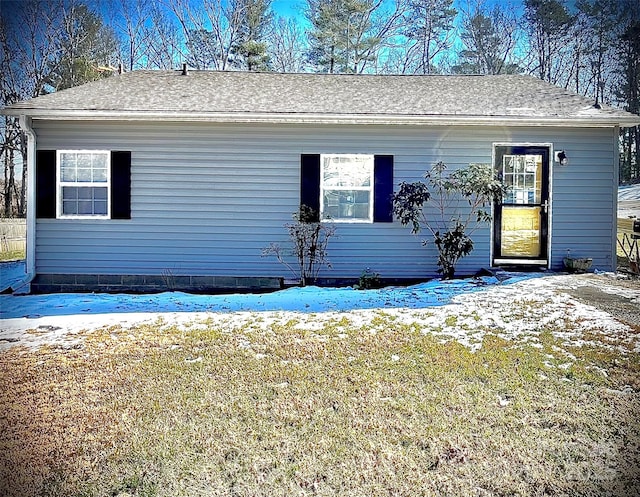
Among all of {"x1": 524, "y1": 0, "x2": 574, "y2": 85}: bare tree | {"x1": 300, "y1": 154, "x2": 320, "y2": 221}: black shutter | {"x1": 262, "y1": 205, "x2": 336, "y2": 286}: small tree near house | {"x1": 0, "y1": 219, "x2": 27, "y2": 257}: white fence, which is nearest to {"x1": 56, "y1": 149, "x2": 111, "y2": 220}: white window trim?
{"x1": 262, "y1": 205, "x2": 336, "y2": 286}: small tree near house

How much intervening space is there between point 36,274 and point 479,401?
5.56 m

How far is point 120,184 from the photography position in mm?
6613

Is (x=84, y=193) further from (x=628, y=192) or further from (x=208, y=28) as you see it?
(x=628, y=192)

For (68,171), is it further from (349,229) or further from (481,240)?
(481,240)

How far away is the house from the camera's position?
658 centimetres

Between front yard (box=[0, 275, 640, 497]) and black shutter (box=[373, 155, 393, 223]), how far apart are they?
2.53m

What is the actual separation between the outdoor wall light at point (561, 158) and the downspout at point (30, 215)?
6143 mm

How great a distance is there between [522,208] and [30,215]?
19.3 feet

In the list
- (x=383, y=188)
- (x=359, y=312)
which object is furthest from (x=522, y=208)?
(x=359, y=312)

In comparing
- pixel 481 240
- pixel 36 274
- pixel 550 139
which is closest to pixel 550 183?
pixel 550 139

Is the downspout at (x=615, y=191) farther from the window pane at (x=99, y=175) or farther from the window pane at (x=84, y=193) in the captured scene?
the window pane at (x=84, y=193)

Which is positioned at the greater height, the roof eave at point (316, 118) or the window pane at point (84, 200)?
the roof eave at point (316, 118)

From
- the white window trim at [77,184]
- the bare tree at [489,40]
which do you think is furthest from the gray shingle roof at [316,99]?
the bare tree at [489,40]

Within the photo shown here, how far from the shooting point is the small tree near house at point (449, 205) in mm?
6316
